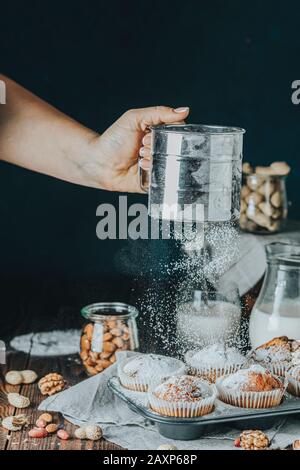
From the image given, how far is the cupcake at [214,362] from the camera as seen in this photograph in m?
1.34

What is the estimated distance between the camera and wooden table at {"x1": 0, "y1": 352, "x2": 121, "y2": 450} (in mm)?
1228

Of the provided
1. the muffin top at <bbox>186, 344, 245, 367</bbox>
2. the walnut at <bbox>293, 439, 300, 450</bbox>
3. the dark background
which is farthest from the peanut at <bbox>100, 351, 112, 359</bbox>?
the dark background

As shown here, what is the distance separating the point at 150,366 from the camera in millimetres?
1326

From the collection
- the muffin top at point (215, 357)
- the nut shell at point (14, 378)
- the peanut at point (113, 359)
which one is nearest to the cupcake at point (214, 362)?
the muffin top at point (215, 357)

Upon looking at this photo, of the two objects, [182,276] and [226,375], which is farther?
[182,276]

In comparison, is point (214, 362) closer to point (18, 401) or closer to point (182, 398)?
point (182, 398)

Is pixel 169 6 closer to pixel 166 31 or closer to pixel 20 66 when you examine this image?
pixel 166 31

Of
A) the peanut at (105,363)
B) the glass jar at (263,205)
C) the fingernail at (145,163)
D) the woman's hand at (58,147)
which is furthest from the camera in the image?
the glass jar at (263,205)

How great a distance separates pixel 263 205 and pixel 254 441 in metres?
1.20

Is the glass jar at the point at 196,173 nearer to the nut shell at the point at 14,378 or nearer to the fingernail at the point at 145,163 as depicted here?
the fingernail at the point at 145,163

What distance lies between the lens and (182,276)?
1446 millimetres

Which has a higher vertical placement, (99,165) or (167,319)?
(99,165)

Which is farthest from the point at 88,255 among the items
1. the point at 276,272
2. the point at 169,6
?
the point at 276,272
